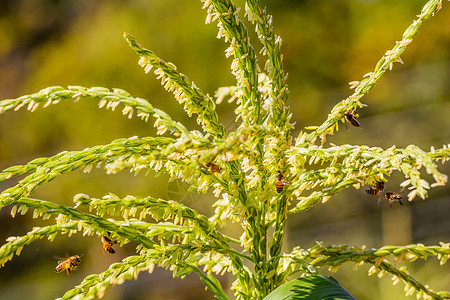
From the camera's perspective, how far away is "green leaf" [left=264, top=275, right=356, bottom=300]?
38cm

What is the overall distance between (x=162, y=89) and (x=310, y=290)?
2189mm

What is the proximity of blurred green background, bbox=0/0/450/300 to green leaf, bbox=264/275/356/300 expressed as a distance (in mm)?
1976

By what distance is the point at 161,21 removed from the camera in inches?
105

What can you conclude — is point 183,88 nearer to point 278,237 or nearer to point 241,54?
point 241,54

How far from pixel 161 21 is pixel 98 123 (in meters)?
0.68

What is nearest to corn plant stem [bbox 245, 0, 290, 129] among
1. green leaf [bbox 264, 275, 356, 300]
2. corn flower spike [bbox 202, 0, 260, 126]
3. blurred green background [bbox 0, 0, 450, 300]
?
corn flower spike [bbox 202, 0, 260, 126]

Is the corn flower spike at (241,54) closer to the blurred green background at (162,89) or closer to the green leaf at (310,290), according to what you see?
the green leaf at (310,290)

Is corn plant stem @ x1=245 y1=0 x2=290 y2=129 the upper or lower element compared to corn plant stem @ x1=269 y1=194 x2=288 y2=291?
upper

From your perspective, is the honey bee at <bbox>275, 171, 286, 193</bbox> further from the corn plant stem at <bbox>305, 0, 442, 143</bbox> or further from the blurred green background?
the blurred green background

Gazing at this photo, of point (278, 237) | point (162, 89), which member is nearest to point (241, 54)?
point (278, 237)

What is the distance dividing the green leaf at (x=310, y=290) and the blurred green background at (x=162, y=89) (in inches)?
77.8

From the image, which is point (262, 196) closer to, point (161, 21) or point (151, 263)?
point (151, 263)

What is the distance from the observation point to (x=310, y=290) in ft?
1.29

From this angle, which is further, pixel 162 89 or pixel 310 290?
pixel 162 89
